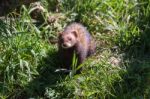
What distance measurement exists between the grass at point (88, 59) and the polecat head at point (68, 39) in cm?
32

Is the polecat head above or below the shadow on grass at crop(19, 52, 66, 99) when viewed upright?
above

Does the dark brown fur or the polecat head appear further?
the dark brown fur

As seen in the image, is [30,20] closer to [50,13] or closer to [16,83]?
[50,13]

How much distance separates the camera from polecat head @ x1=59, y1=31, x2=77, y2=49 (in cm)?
589

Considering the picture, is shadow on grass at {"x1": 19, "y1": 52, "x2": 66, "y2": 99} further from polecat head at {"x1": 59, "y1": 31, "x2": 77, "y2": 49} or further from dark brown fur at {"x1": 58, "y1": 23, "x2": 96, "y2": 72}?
polecat head at {"x1": 59, "y1": 31, "x2": 77, "y2": 49}

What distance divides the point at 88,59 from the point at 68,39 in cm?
57

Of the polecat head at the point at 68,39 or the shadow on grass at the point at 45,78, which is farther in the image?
the shadow on grass at the point at 45,78

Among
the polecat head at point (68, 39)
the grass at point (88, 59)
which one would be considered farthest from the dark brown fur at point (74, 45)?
the grass at point (88, 59)

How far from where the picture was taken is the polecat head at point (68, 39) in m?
5.89

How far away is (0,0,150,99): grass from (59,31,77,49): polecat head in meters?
0.32

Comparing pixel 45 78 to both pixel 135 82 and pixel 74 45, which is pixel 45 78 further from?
pixel 135 82

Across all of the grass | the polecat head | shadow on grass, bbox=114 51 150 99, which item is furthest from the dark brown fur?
→ shadow on grass, bbox=114 51 150 99

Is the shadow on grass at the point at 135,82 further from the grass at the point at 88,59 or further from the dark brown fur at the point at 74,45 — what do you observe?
the dark brown fur at the point at 74,45

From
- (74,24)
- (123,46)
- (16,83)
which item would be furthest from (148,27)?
(16,83)
